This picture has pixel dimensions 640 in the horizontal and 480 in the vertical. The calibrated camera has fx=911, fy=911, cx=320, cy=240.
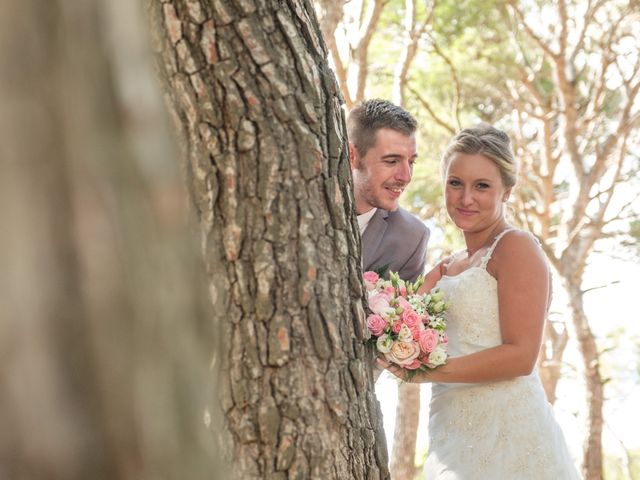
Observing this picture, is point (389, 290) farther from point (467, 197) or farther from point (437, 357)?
point (467, 197)

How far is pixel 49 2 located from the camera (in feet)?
2.73

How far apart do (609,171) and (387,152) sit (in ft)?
25.8

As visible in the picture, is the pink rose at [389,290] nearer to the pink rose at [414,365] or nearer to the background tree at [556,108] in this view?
the pink rose at [414,365]

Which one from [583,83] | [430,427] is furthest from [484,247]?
[583,83]

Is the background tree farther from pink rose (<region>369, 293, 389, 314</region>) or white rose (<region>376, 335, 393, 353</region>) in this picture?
white rose (<region>376, 335, 393, 353</region>)

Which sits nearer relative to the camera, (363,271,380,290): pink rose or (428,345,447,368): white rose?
(428,345,447,368): white rose

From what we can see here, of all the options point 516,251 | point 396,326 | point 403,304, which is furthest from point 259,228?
point 516,251

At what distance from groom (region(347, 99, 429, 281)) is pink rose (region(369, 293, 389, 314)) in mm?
853

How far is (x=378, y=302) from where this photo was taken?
3160 millimetres

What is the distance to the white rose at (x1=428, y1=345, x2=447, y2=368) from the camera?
3.22 m

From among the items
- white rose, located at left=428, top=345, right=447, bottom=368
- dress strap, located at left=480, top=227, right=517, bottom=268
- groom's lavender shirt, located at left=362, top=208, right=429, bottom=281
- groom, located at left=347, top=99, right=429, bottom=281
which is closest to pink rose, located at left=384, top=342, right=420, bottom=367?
white rose, located at left=428, top=345, right=447, bottom=368

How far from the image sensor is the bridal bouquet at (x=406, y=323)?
9.59 feet

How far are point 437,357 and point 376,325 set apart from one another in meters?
0.49

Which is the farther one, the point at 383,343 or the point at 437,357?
the point at 437,357
